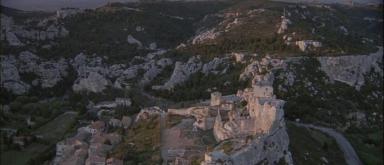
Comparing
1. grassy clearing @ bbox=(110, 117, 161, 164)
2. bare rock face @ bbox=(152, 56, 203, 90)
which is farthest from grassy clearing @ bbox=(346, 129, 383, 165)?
bare rock face @ bbox=(152, 56, 203, 90)

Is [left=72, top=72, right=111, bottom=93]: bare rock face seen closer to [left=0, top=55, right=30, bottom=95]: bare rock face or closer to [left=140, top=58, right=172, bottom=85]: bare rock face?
[left=140, top=58, right=172, bottom=85]: bare rock face

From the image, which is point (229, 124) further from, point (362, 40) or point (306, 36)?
point (362, 40)

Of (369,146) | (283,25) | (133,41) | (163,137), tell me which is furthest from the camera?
(133,41)

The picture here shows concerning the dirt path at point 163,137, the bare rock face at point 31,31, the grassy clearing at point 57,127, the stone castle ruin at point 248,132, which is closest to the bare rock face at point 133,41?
the bare rock face at point 31,31

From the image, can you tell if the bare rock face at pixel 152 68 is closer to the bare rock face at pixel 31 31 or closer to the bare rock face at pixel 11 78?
the bare rock face at pixel 11 78

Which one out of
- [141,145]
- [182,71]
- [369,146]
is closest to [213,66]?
[182,71]

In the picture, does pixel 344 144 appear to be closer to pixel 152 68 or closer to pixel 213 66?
pixel 213 66
